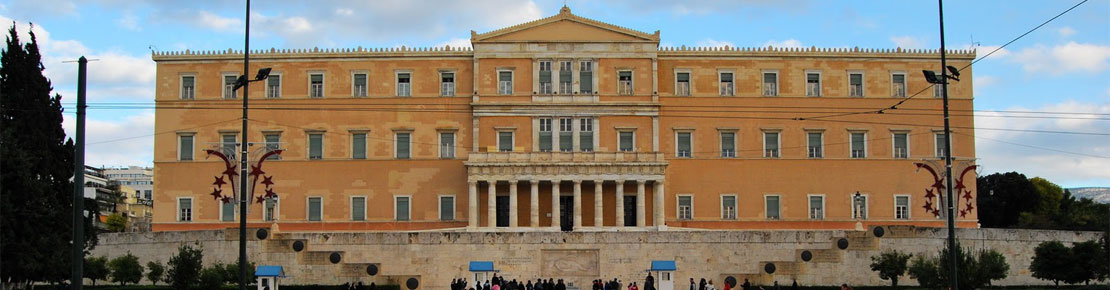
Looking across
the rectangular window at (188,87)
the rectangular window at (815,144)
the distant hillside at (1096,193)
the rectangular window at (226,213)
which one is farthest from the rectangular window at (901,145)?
the distant hillside at (1096,193)

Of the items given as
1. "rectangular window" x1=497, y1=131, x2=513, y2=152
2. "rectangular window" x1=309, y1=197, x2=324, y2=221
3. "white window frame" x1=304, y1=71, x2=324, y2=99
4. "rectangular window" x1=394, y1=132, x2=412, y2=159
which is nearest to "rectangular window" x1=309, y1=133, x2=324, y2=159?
"white window frame" x1=304, y1=71, x2=324, y2=99

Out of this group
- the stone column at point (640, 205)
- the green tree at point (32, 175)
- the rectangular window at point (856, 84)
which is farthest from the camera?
the rectangular window at point (856, 84)

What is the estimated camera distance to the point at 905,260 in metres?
44.7

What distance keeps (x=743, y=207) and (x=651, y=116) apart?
5.53m

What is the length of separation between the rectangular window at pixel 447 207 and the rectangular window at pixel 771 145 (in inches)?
536

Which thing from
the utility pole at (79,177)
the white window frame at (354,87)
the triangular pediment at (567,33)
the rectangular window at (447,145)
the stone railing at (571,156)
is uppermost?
the triangular pediment at (567,33)

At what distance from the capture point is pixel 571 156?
57.4 metres

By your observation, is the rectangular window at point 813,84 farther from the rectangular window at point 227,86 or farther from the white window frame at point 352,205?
the rectangular window at point 227,86

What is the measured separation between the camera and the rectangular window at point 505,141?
59281 millimetres

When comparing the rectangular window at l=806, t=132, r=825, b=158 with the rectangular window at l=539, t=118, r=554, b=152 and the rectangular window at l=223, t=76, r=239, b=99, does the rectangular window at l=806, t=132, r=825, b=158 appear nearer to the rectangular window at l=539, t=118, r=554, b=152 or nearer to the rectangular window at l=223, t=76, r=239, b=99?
the rectangular window at l=539, t=118, r=554, b=152

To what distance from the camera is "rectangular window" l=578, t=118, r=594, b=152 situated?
5922cm

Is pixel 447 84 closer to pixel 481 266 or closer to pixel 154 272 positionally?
pixel 481 266

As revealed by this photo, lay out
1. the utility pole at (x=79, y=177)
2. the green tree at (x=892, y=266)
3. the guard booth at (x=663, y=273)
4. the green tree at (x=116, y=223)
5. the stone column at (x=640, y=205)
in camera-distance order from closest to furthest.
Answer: the utility pole at (x=79, y=177)
the green tree at (x=892, y=266)
the guard booth at (x=663, y=273)
the stone column at (x=640, y=205)
the green tree at (x=116, y=223)

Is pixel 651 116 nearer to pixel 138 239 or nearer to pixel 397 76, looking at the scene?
pixel 397 76
